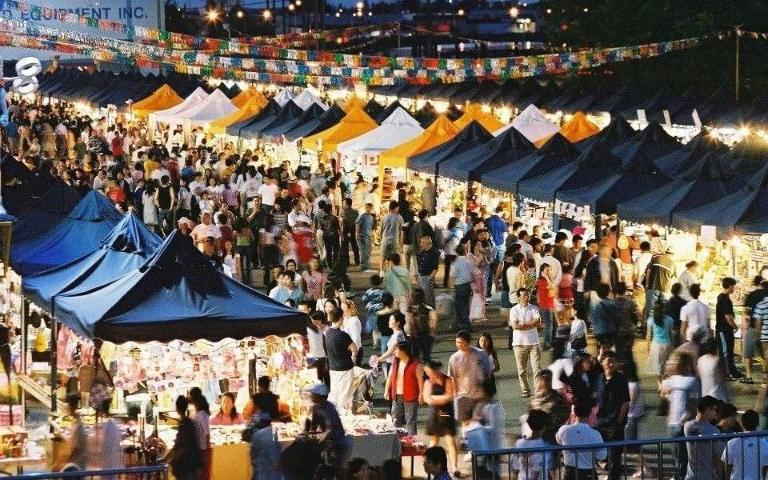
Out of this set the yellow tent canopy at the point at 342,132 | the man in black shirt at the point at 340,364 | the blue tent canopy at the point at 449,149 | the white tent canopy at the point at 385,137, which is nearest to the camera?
the man in black shirt at the point at 340,364

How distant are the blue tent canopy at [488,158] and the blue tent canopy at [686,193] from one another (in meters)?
4.21

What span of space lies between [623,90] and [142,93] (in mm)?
14377

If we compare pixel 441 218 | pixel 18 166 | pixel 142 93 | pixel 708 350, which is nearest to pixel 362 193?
pixel 441 218

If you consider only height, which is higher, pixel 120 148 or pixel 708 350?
pixel 120 148

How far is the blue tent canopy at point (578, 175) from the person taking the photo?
21625mm

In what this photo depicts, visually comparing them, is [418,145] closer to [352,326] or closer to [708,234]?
[708,234]

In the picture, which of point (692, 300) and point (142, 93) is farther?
point (142, 93)

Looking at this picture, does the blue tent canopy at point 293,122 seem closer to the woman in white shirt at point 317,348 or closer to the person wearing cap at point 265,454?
the woman in white shirt at point 317,348

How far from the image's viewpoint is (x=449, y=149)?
1019 inches

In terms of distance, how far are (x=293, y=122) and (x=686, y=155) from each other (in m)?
10.7

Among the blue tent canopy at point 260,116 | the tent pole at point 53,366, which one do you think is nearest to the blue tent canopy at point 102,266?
the tent pole at point 53,366

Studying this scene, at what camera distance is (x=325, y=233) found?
2384cm

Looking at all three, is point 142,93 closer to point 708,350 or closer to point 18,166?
point 18,166

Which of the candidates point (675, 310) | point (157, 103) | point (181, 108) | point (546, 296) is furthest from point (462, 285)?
point (157, 103)
